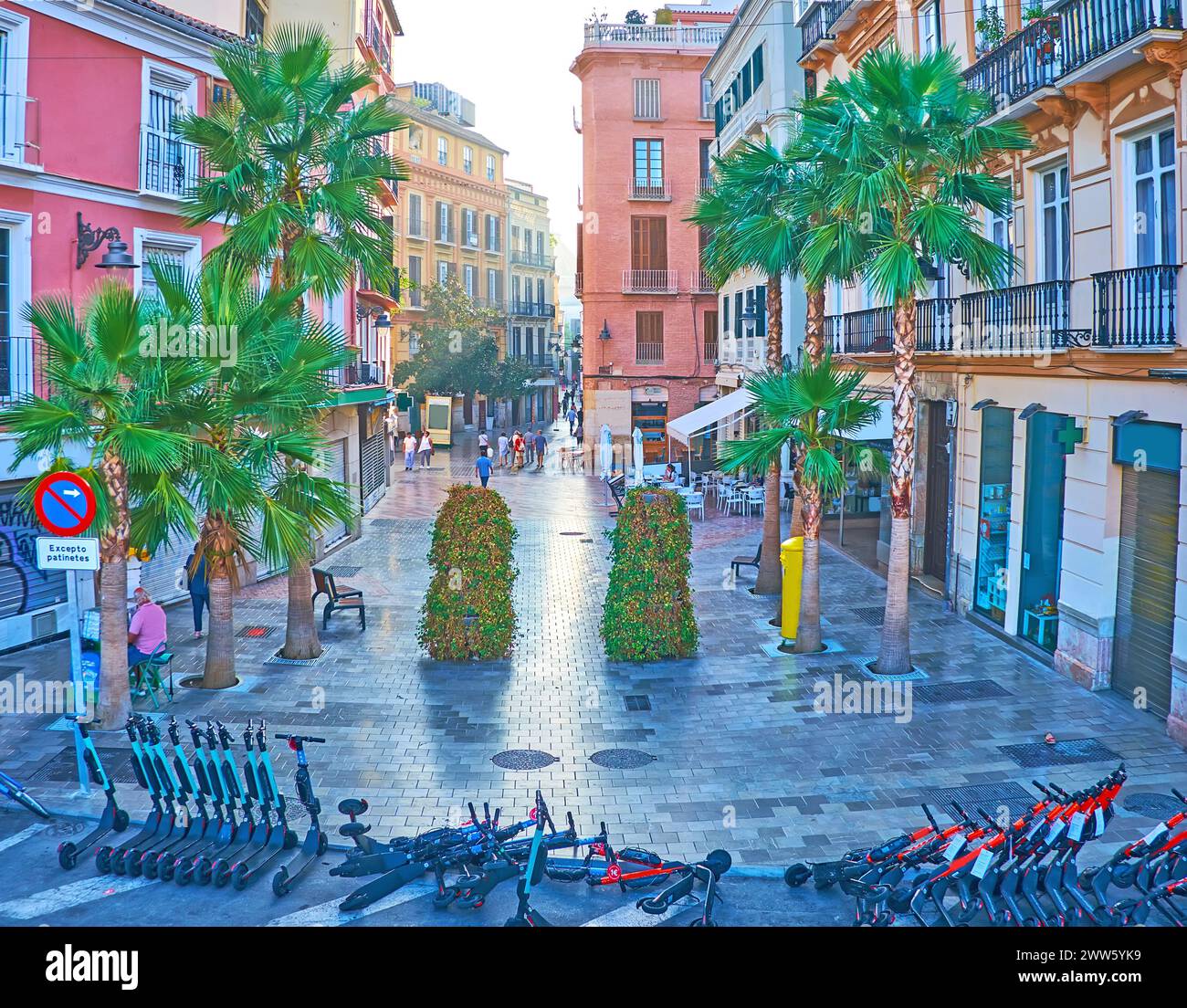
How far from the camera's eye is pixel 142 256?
18469 millimetres

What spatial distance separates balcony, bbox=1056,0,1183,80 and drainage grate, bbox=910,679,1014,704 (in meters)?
7.29

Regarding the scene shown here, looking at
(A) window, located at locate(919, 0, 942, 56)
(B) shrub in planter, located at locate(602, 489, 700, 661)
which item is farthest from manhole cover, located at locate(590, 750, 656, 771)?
(A) window, located at locate(919, 0, 942, 56)

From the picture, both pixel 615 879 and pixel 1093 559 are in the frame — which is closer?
pixel 615 879

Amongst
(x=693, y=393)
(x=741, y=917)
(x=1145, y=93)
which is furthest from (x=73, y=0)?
(x=693, y=393)

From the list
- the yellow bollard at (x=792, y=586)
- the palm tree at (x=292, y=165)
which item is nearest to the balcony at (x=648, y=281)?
the yellow bollard at (x=792, y=586)

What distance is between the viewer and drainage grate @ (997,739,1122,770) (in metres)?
11.7

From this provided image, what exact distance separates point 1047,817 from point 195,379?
29.7 ft

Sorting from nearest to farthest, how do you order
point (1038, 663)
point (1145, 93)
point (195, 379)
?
point (195, 379), point (1145, 93), point (1038, 663)

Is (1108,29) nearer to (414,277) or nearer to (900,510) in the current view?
(900,510)

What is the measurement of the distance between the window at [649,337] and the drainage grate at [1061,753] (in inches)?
1527

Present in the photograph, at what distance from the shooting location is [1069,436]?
14.9m

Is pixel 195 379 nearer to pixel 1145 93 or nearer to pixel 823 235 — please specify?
pixel 823 235

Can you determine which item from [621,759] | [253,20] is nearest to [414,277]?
[253,20]

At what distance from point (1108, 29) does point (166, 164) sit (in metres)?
13.5
